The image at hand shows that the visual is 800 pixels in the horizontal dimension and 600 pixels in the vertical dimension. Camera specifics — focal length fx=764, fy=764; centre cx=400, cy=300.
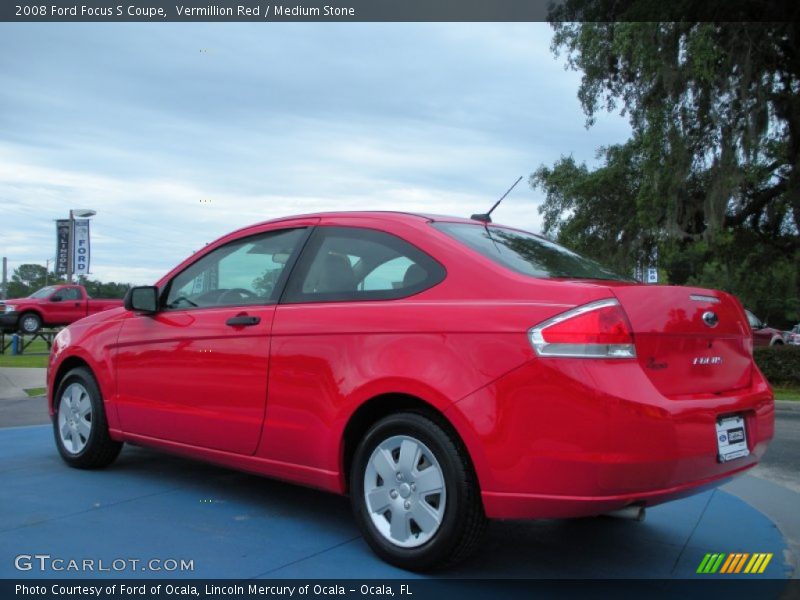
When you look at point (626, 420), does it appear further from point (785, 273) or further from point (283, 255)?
point (785, 273)

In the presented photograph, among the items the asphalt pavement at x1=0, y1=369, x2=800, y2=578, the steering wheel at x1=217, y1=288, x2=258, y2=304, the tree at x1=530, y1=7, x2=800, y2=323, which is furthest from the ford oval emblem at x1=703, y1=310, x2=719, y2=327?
the tree at x1=530, y1=7, x2=800, y2=323

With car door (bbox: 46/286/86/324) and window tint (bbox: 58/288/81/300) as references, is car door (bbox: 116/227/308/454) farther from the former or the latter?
window tint (bbox: 58/288/81/300)

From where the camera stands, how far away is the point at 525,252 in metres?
4.01

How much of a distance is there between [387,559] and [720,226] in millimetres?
15176

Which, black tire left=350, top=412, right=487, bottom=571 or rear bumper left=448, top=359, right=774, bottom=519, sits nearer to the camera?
rear bumper left=448, top=359, right=774, bottom=519

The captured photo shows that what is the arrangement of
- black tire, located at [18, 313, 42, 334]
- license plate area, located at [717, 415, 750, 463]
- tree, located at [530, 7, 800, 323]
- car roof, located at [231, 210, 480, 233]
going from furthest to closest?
black tire, located at [18, 313, 42, 334], tree, located at [530, 7, 800, 323], car roof, located at [231, 210, 480, 233], license plate area, located at [717, 415, 750, 463]

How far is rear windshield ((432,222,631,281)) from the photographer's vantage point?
146 inches

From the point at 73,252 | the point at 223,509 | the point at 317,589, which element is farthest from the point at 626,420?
the point at 73,252

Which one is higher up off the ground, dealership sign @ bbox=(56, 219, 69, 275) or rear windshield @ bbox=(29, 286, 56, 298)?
dealership sign @ bbox=(56, 219, 69, 275)

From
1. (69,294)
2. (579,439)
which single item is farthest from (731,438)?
(69,294)

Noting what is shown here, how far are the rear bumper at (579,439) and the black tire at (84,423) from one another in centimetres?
303

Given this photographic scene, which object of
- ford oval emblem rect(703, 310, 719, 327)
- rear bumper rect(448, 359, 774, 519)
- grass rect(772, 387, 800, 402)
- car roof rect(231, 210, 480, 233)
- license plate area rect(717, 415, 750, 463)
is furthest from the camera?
grass rect(772, 387, 800, 402)

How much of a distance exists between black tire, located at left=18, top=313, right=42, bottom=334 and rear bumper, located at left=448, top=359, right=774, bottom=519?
26164 millimetres

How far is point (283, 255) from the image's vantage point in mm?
4371
